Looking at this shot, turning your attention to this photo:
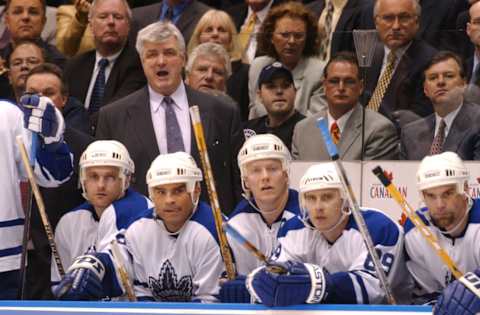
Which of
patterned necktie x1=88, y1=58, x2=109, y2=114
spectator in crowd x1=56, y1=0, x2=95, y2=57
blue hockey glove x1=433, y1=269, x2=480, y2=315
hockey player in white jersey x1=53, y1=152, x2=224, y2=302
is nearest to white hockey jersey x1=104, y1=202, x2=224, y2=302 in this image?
hockey player in white jersey x1=53, y1=152, x2=224, y2=302

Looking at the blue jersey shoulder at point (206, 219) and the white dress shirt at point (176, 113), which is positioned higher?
the white dress shirt at point (176, 113)

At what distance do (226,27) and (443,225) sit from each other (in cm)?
228

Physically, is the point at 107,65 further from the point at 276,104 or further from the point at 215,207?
the point at 215,207

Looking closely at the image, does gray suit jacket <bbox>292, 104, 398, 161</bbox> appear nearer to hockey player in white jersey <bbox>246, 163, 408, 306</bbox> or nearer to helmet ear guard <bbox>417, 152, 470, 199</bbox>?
hockey player in white jersey <bbox>246, 163, 408, 306</bbox>

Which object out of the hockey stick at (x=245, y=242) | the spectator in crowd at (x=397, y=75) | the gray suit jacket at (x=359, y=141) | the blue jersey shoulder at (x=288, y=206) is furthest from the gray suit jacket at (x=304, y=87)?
the hockey stick at (x=245, y=242)

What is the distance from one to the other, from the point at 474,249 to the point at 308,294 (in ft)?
2.56

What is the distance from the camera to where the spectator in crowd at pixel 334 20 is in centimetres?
693

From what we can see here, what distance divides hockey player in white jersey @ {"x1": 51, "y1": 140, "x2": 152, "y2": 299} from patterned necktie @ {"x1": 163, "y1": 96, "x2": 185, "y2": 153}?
1.01ft

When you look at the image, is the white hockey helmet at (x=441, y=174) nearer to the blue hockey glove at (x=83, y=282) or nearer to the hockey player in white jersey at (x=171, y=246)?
the hockey player in white jersey at (x=171, y=246)

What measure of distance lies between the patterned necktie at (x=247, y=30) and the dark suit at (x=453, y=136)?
5.23ft

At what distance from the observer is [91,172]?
612 cm

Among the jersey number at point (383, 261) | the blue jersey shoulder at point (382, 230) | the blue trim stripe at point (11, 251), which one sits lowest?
the jersey number at point (383, 261)

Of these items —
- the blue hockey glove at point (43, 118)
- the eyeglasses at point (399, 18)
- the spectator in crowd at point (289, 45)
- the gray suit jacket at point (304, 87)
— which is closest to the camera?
the blue hockey glove at point (43, 118)

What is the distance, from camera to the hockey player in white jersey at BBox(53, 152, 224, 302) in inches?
227
